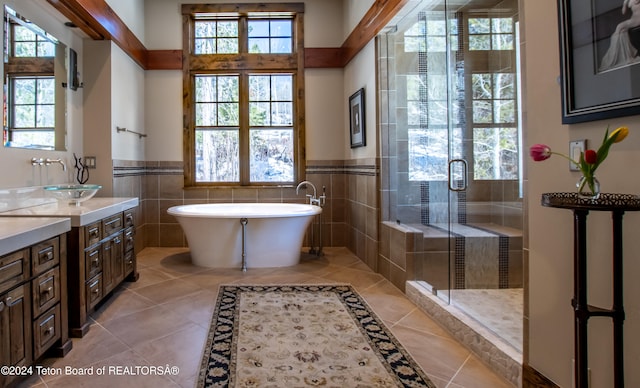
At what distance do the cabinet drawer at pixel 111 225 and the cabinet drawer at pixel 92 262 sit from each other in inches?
6.0

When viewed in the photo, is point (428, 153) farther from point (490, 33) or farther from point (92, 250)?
point (92, 250)

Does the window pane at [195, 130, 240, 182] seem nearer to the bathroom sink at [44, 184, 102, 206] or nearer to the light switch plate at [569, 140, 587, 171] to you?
the bathroom sink at [44, 184, 102, 206]

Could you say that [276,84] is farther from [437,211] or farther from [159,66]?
[437,211]

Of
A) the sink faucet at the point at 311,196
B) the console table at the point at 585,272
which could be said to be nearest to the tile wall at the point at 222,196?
the sink faucet at the point at 311,196

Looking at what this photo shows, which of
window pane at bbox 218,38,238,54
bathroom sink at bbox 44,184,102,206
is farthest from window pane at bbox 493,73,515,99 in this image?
bathroom sink at bbox 44,184,102,206

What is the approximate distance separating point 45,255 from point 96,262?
70 cm

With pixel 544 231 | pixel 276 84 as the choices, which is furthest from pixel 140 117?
pixel 544 231

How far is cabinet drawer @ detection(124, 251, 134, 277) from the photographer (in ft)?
10.7

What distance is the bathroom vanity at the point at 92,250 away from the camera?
2.39 metres

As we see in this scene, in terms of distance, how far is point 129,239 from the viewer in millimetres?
3377

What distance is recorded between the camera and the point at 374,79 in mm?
3883

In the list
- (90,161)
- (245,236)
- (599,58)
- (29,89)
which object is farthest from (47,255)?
(599,58)

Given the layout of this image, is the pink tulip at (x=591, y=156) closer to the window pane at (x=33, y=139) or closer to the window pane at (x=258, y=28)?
the window pane at (x=33, y=139)

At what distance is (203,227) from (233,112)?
1.85 m
